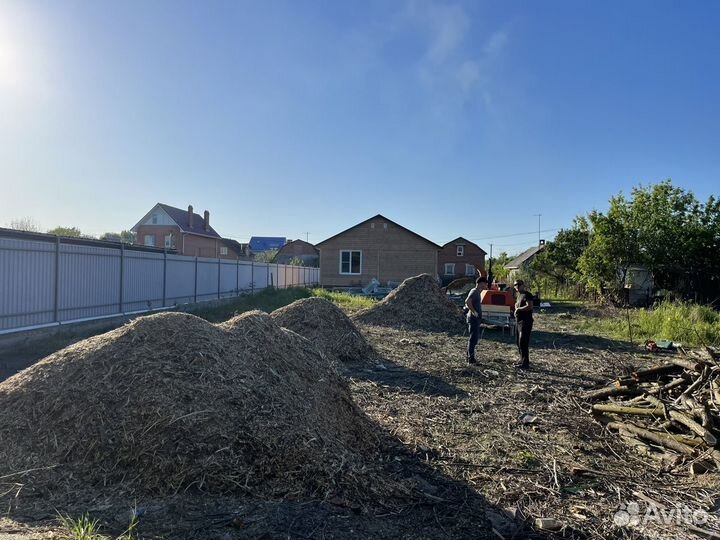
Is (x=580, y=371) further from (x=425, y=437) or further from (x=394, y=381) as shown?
(x=425, y=437)

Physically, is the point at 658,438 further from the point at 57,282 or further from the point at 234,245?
the point at 234,245

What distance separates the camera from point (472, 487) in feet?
13.5

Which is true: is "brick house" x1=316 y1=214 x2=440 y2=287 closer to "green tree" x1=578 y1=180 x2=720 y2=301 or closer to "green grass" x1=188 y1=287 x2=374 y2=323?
"green grass" x1=188 y1=287 x2=374 y2=323

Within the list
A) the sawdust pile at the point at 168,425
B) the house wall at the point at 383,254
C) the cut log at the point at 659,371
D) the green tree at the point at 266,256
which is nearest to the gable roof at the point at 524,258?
the house wall at the point at 383,254

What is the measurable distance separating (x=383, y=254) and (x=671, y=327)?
26385 millimetres

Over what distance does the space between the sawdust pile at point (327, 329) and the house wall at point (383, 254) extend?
27347 mm

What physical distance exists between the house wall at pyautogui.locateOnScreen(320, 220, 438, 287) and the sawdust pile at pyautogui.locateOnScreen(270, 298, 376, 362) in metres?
27.3

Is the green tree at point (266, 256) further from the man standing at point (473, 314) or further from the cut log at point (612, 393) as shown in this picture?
the cut log at point (612, 393)

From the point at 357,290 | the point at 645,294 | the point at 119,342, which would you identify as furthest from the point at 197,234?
the point at 119,342

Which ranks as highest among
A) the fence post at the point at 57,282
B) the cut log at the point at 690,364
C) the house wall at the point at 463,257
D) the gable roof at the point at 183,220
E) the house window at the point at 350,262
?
the gable roof at the point at 183,220

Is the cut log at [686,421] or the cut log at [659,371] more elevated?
the cut log at [659,371]

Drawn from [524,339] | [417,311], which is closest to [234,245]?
[417,311]

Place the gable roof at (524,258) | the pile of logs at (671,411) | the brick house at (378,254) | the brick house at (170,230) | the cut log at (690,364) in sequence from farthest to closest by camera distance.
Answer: the gable roof at (524,258)
the brick house at (170,230)
the brick house at (378,254)
the cut log at (690,364)
the pile of logs at (671,411)

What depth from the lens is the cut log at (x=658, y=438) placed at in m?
4.84
